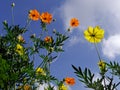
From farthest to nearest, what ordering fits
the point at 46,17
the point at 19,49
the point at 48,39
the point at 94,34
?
the point at 46,17, the point at 48,39, the point at 19,49, the point at 94,34

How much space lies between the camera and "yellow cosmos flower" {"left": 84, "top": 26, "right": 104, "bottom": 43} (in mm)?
3259

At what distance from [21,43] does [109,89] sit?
12.7 feet

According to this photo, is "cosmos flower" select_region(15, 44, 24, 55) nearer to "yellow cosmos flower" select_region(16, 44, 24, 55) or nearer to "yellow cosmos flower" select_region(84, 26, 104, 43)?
"yellow cosmos flower" select_region(16, 44, 24, 55)

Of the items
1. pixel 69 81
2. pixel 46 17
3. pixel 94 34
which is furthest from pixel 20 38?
pixel 94 34

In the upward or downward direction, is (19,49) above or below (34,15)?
below

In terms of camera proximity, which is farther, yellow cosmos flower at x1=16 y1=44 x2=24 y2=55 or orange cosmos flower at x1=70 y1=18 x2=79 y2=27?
orange cosmos flower at x1=70 y1=18 x2=79 y2=27

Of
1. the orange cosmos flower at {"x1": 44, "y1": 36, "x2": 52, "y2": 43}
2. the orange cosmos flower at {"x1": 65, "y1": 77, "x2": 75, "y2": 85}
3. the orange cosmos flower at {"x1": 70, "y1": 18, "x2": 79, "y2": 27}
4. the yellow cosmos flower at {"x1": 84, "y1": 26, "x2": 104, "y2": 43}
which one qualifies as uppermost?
the orange cosmos flower at {"x1": 70, "y1": 18, "x2": 79, "y2": 27}

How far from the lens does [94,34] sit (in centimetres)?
336

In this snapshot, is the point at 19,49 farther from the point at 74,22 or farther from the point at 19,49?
the point at 74,22

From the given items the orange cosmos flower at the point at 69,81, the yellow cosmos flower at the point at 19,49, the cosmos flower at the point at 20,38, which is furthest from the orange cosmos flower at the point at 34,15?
the orange cosmos flower at the point at 69,81

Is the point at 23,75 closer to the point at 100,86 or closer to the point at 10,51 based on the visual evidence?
the point at 10,51

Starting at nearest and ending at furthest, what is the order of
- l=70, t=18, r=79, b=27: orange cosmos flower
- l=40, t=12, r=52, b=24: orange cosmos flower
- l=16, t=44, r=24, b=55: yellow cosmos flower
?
l=16, t=44, r=24, b=55: yellow cosmos flower, l=40, t=12, r=52, b=24: orange cosmos flower, l=70, t=18, r=79, b=27: orange cosmos flower

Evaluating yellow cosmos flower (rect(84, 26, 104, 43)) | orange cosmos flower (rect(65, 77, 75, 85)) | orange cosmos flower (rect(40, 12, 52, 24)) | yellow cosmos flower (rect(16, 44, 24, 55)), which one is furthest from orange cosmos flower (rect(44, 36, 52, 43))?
yellow cosmos flower (rect(84, 26, 104, 43))

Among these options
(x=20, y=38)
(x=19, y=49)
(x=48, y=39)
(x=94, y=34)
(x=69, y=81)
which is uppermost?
(x=20, y=38)
